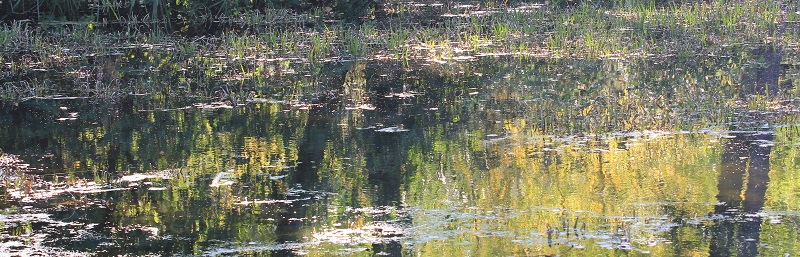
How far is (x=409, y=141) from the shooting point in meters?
6.96

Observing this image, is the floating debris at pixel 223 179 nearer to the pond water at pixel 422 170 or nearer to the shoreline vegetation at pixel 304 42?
the pond water at pixel 422 170

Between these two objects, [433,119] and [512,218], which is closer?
[512,218]

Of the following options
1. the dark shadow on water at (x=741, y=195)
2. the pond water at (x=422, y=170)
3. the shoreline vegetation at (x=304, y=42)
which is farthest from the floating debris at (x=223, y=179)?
the shoreline vegetation at (x=304, y=42)

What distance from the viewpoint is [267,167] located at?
6.12 m

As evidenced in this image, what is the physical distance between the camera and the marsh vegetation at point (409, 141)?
185 inches

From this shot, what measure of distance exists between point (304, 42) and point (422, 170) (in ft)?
22.3

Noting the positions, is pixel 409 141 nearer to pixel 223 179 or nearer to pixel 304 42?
pixel 223 179

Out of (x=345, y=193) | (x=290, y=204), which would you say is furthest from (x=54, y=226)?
(x=345, y=193)

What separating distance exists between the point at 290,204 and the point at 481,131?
2.36m

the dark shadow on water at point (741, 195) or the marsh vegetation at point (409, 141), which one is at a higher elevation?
the marsh vegetation at point (409, 141)

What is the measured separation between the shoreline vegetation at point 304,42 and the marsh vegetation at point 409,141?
64mm

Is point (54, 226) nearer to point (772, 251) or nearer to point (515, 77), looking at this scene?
point (772, 251)

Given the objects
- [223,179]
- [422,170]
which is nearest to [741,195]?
[422,170]

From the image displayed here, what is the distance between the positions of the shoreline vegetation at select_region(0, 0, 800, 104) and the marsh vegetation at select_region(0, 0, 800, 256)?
6 cm
